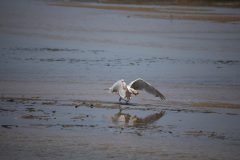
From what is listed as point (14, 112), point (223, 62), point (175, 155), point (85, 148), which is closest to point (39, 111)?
point (14, 112)

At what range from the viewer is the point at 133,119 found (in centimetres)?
1272

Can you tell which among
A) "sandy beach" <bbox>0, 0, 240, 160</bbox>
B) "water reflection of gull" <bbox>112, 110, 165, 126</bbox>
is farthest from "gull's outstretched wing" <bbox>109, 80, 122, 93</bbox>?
"water reflection of gull" <bbox>112, 110, 165, 126</bbox>

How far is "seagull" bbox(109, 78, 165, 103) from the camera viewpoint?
1382 cm

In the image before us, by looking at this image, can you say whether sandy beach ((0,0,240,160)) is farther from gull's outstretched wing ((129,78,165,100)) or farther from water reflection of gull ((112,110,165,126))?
gull's outstretched wing ((129,78,165,100))

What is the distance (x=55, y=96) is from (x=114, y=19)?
23700 mm

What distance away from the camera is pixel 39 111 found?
1291cm

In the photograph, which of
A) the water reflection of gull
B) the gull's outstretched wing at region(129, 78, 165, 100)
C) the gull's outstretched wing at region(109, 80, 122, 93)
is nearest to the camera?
the water reflection of gull

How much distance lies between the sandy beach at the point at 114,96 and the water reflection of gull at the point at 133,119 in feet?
0.06

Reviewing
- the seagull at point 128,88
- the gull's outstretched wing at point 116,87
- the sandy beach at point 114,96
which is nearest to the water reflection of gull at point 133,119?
the sandy beach at point 114,96

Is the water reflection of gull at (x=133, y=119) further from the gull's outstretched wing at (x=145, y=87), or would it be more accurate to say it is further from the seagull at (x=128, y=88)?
the gull's outstretched wing at (x=145, y=87)

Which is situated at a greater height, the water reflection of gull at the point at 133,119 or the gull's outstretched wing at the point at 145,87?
the gull's outstretched wing at the point at 145,87

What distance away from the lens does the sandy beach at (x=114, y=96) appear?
10852mm

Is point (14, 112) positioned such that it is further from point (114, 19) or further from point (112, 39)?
point (114, 19)

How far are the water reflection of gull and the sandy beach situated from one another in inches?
0.7
